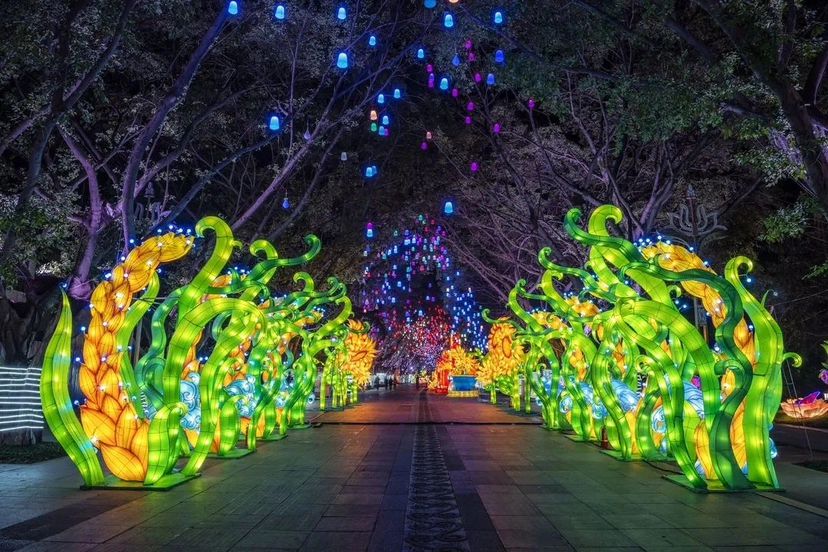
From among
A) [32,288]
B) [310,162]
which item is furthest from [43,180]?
[310,162]

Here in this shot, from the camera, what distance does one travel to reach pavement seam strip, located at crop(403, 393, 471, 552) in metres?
5.48

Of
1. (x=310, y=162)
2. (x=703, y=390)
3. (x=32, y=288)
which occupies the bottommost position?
(x=703, y=390)

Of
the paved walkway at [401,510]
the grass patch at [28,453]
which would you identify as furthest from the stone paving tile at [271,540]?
the grass patch at [28,453]

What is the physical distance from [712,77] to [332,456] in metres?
7.97

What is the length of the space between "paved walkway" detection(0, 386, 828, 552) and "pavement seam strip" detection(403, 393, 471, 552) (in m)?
0.02

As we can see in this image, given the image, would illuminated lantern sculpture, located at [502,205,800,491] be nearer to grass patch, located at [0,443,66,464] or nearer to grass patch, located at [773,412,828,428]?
grass patch, located at [0,443,66,464]

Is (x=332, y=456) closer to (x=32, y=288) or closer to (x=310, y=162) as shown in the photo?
(x=32, y=288)

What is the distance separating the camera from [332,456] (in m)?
10.9

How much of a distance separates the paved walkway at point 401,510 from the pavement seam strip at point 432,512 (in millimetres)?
19

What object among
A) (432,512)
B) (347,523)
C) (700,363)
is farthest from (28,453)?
(700,363)

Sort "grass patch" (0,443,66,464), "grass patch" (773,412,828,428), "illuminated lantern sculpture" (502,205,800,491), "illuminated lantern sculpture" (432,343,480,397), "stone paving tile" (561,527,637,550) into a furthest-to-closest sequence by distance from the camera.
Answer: "illuminated lantern sculpture" (432,343,480,397) < "grass patch" (773,412,828,428) < "grass patch" (0,443,66,464) < "illuminated lantern sculpture" (502,205,800,491) < "stone paving tile" (561,527,637,550)

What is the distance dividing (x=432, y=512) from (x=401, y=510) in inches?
12.4

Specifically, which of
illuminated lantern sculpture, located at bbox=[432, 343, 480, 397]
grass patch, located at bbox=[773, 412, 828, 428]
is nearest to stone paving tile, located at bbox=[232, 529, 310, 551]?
grass patch, located at bbox=[773, 412, 828, 428]

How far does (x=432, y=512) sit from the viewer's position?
6.67 meters
